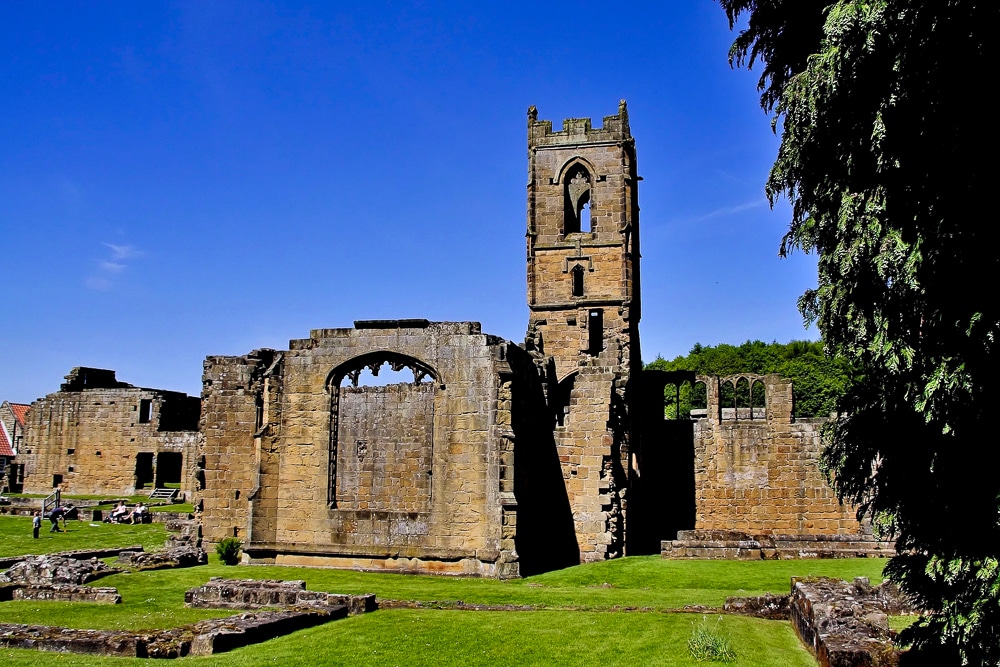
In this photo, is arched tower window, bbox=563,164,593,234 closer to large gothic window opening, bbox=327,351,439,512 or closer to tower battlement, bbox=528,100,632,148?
tower battlement, bbox=528,100,632,148

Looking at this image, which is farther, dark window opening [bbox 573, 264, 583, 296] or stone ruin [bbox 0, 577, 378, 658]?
dark window opening [bbox 573, 264, 583, 296]

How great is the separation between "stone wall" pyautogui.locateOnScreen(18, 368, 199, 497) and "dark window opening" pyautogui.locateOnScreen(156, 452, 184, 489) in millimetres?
55

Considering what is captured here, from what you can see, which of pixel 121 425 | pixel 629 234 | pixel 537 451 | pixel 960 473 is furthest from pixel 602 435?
pixel 121 425

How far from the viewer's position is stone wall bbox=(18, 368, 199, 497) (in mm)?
42938

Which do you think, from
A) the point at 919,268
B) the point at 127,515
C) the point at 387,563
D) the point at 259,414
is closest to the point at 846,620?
the point at 919,268

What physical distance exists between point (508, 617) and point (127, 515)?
71.6ft

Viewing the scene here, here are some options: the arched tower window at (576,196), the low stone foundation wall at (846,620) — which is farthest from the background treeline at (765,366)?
the low stone foundation wall at (846,620)

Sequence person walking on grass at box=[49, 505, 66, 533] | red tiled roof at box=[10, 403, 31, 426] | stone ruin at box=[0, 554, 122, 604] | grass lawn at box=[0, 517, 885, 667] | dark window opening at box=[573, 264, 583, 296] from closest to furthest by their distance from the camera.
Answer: grass lawn at box=[0, 517, 885, 667] < stone ruin at box=[0, 554, 122, 604] < person walking on grass at box=[49, 505, 66, 533] < dark window opening at box=[573, 264, 583, 296] < red tiled roof at box=[10, 403, 31, 426]

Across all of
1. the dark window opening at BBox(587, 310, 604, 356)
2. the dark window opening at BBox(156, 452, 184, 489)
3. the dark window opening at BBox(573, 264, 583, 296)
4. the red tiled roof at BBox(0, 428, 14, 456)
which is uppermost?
the dark window opening at BBox(573, 264, 583, 296)

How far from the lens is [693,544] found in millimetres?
19562

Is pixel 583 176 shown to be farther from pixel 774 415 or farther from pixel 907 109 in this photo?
pixel 907 109

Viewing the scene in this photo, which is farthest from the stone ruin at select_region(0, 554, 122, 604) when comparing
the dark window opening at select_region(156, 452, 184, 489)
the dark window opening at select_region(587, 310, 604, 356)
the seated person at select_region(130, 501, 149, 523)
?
the dark window opening at select_region(156, 452, 184, 489)

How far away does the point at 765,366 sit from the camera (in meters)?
69.6

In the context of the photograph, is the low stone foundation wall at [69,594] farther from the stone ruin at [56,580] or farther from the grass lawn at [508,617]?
the grass lawn at [508,617]
